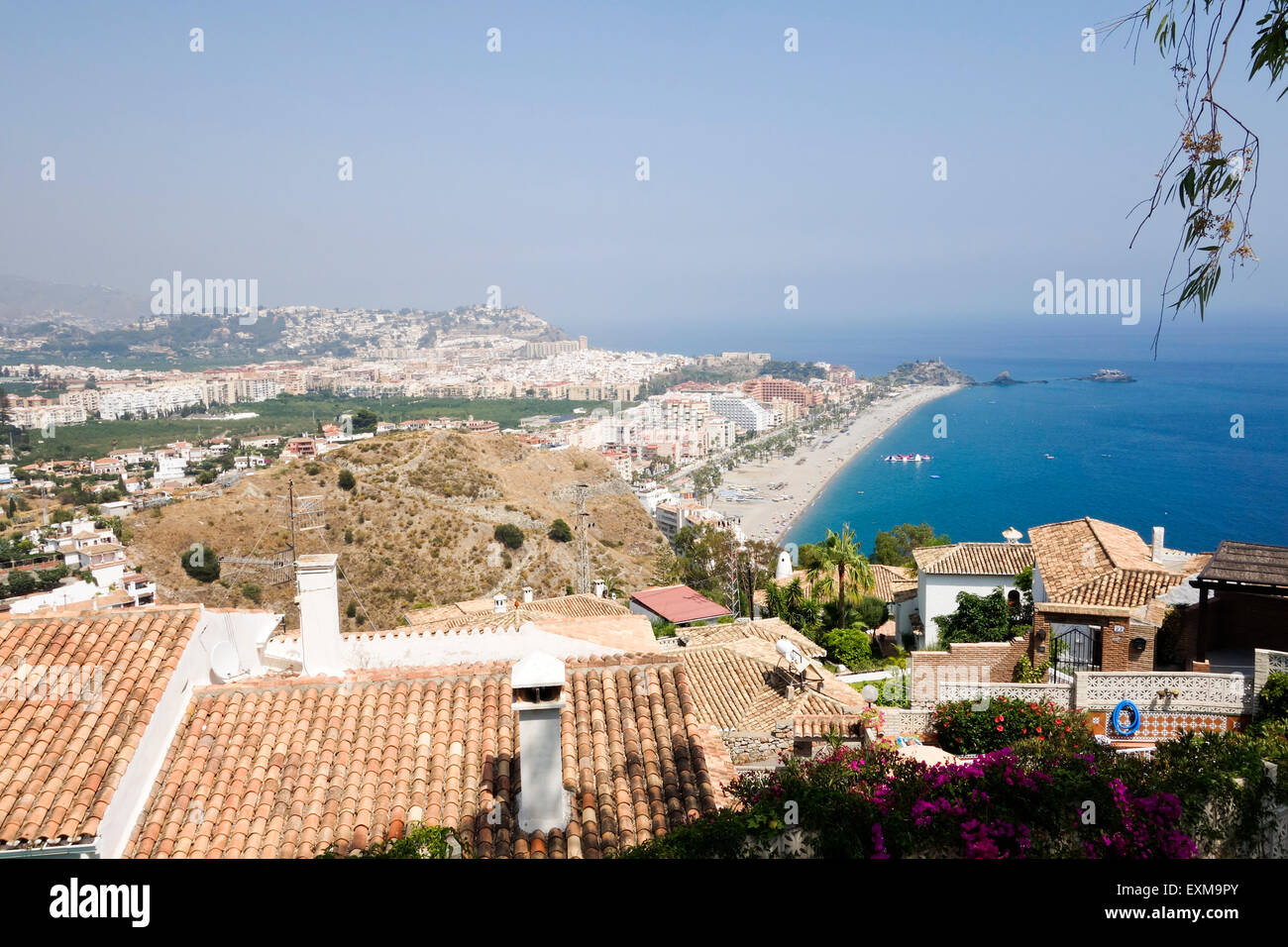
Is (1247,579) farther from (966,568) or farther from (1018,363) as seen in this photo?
(1018,363)

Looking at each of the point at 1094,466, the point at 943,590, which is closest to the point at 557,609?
the point at 943,590

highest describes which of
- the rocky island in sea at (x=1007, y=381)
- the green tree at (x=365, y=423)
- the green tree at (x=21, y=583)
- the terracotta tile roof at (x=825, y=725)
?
the rocky island in sea at (x=1007, y=381)

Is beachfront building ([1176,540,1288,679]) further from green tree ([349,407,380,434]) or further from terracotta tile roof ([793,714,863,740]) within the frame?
green tree ([349,407,380,434])

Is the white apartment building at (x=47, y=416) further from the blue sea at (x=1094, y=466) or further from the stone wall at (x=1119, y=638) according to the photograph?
the stone wall at (x=1119, y=638)

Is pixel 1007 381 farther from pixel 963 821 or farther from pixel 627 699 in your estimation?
pixel 963 821

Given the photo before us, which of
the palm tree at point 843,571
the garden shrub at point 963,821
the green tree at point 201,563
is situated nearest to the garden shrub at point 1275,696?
the garden shrub at point 963,821
